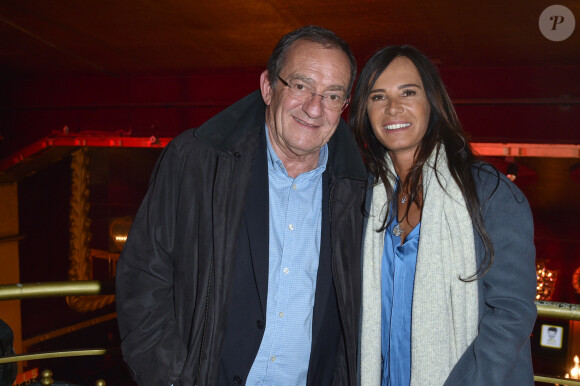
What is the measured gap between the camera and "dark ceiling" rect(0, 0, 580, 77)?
3684 mm

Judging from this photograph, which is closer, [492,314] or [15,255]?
[492,314]

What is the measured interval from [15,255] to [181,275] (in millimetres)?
9445

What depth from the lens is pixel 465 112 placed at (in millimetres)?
5355

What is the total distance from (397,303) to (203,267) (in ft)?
2.32

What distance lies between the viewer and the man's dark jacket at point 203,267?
136cm

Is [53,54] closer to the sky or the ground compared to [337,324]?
closer to the sky

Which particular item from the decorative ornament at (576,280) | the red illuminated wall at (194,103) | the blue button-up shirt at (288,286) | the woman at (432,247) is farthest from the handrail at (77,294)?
the decorative ornament at (576,280)

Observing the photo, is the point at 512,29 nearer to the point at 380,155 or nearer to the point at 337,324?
the point at 380,155

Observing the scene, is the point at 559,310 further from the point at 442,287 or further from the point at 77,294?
the point at 77,294

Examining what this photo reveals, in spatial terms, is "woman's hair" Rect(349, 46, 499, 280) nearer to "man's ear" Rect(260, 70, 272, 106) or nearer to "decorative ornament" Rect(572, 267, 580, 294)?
"man's ear" Rect(260, 70, 272, 106)

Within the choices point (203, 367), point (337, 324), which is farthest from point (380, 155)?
point (203, 367)

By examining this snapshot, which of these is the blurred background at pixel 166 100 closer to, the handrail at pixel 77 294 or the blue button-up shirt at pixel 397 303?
the handrail at pixel 77 294

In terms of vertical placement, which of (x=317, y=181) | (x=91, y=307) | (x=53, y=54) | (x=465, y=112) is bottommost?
(x=91, y=307)

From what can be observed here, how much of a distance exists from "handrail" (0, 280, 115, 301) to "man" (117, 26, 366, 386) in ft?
0.76
